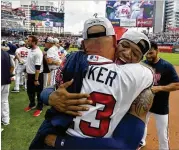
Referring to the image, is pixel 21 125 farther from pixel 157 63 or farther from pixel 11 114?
pixel 157 63

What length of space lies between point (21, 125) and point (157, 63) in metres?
3.12

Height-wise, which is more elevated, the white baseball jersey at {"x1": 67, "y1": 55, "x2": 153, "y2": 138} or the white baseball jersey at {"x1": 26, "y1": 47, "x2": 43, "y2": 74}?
the white baseball jersey at {"x1": 67, "y1": 55, "x2": 153, "y2": 138}

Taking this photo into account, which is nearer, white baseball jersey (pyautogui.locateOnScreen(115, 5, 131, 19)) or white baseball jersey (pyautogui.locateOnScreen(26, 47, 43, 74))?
white baseball jersey (pyautogui.locateOnScreen(26, 47, 43, 74))

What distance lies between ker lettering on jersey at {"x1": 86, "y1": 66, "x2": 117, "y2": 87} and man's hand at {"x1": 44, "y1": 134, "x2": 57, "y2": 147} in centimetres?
43

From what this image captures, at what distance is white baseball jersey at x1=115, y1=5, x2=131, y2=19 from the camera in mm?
55406

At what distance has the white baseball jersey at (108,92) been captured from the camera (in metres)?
1.43

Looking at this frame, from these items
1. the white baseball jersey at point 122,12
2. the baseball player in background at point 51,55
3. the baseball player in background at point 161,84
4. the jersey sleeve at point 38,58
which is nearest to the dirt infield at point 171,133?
the baseball player in background at point 161,84

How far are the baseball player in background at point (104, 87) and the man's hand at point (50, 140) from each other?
0.09 m

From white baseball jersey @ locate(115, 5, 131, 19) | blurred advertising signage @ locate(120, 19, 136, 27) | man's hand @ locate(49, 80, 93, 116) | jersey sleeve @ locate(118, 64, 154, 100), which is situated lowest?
man's hand @ locate(49, 80, 93, 116)

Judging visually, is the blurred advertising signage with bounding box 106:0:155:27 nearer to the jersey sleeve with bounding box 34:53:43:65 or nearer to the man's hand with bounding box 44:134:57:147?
the jersey sleeve with bounding box 34:53:43:65

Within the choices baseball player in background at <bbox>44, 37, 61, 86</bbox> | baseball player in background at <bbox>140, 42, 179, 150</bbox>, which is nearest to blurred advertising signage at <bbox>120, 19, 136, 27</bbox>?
baseball player in background at <bbox>44, 37, 61, 86</bbox>

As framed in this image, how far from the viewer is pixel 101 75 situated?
1.45m

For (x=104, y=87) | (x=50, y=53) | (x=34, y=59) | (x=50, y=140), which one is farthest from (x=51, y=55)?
(x=104, y=87)

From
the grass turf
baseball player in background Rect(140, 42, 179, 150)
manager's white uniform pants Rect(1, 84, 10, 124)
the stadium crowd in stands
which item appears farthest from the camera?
the stadium crowd in stands
